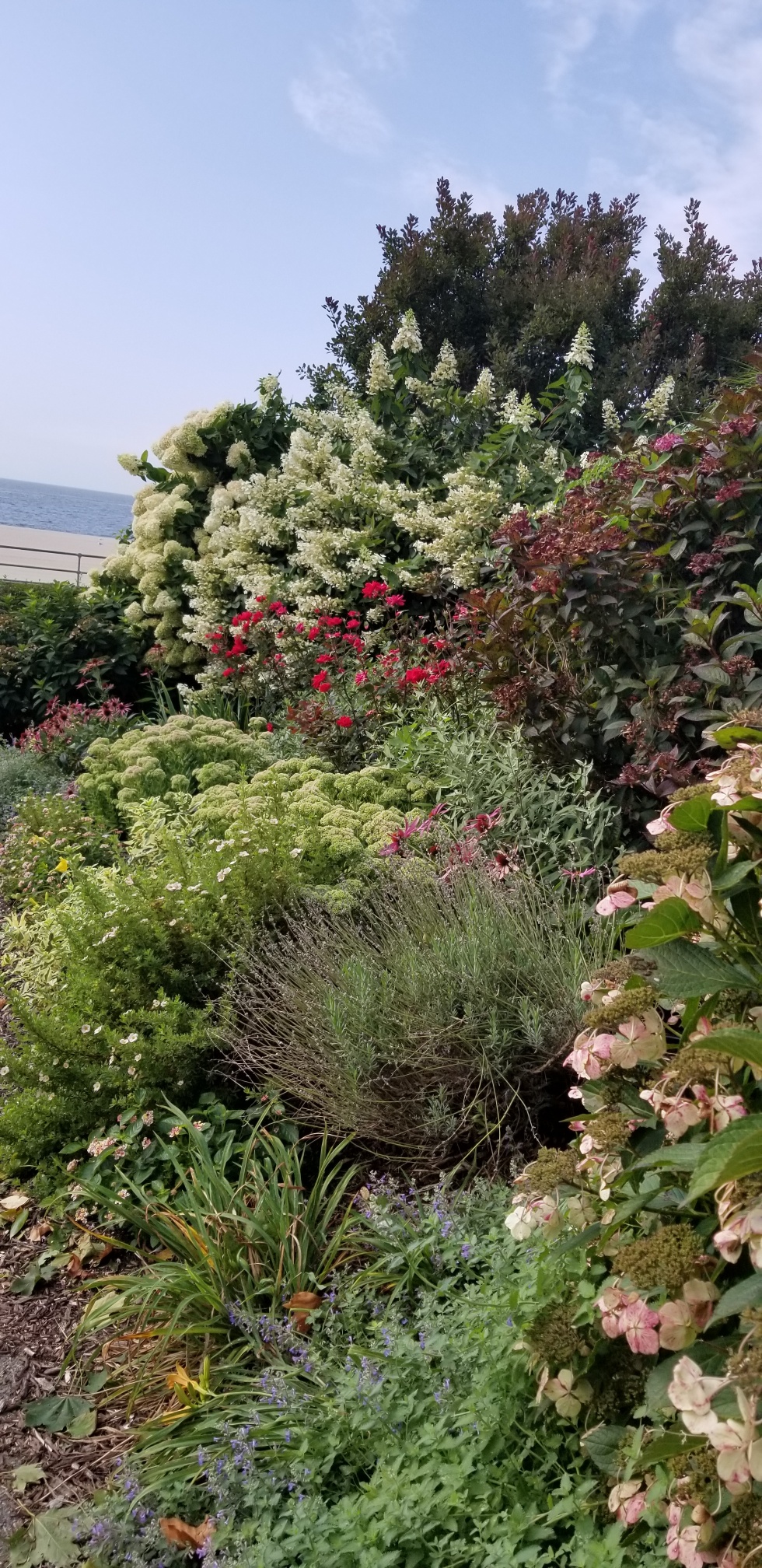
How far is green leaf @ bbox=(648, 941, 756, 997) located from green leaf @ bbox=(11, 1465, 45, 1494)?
1.79 metres

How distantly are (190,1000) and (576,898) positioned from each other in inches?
53.0

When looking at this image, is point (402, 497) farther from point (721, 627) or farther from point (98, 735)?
point (721, 627)

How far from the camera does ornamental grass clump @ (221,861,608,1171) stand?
9.27 ft

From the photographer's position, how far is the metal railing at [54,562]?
67.5 ft

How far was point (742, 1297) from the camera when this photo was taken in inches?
44.1

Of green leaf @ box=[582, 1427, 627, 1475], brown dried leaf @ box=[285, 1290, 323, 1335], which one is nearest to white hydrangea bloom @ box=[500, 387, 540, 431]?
brown dried leaf @ box=[285, 1290, 323, 1335]

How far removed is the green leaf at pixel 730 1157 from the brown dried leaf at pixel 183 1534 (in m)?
1.39

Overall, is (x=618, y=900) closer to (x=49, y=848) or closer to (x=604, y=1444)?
(x=604, y=1444)

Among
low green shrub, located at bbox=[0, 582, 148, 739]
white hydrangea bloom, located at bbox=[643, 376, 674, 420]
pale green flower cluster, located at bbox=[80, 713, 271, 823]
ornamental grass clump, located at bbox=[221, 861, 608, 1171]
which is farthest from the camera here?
low green shrub, located at bbox=[0, 582, 148, 739]

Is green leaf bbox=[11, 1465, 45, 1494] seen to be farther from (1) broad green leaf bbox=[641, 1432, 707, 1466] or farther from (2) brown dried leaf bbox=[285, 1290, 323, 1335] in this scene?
(1) broad green leaf bbox=[641, 1432, 707, 1466]

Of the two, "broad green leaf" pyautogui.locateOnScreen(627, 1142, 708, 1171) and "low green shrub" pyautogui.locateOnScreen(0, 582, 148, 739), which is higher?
"broad green leaf" pyautogui.locateOnScreen(627, 1142, 708, 1171)

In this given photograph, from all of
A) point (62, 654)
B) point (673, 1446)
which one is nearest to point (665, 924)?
point (673, 1446)

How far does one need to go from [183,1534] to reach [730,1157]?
153 cm

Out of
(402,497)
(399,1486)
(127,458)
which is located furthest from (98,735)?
(399,1486)
